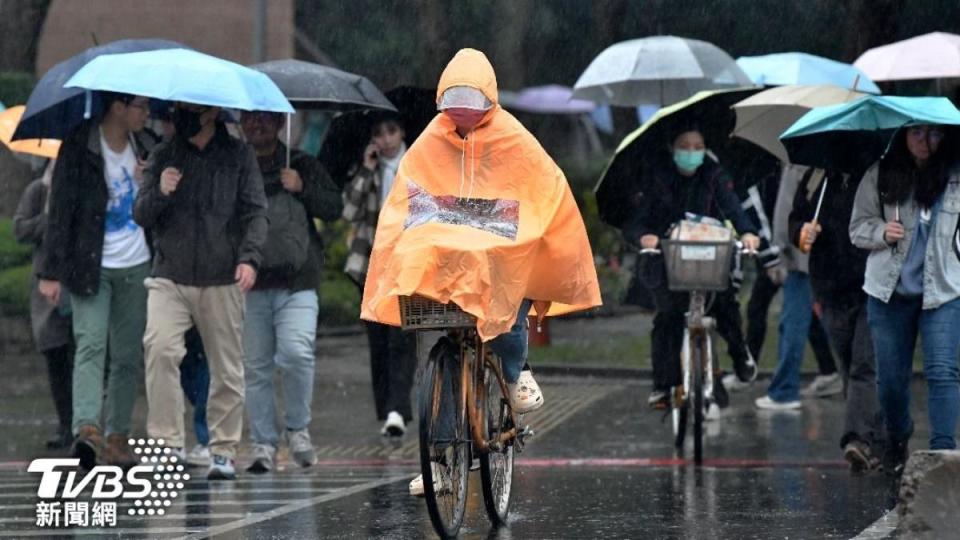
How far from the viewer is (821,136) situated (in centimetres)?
1118

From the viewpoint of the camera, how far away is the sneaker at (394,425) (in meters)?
13.3

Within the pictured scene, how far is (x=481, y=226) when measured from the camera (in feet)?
27.7

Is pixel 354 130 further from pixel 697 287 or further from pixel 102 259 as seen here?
pixel 697 287

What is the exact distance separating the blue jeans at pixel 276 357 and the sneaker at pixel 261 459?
0.06 m

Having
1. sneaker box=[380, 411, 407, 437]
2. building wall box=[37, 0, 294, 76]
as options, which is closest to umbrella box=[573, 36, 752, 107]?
sneaker box=[380, 411, 407, 437]

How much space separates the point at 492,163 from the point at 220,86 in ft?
8.06

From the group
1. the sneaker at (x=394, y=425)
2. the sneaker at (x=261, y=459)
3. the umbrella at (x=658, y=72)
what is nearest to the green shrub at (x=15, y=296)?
the umbrella at (x=658, y=72)

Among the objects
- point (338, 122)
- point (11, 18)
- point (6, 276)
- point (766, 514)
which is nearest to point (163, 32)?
point (11, 18)

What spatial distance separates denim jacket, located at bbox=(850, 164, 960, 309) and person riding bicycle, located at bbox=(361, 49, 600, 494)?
6.50ft

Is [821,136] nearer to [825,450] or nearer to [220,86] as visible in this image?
[825,450]

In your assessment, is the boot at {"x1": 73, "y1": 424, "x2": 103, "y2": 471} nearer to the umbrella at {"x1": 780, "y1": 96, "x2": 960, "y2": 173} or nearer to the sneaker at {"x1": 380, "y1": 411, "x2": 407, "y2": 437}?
the sneaker at {"x1": 380, "y1": 411, "x2": 407, "y2": 437}

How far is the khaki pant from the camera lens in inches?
428

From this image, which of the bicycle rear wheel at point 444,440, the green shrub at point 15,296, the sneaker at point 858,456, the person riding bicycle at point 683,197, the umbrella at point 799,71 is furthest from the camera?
the green shrub at point 15,296

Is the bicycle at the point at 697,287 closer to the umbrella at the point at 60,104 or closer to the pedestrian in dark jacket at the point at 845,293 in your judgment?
the pedestrian in dark jacket at the point at 845,293
